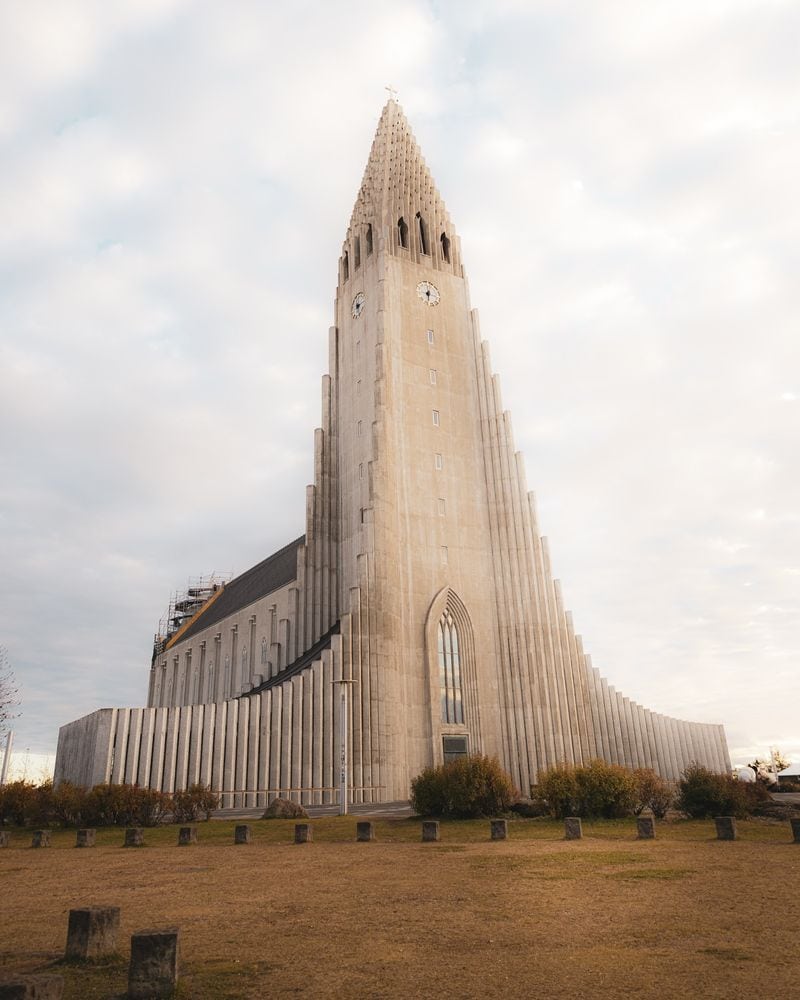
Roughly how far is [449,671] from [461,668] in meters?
0.78

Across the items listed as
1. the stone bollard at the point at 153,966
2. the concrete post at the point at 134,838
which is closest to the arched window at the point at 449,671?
the concrete post at the point at 134,838

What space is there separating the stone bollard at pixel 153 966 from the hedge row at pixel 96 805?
18.7 metres

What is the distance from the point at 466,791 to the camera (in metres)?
22.0

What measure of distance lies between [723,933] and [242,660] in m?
49.7

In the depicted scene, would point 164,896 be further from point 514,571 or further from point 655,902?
point 514,571

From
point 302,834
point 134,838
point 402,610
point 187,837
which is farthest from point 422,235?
point 134,838

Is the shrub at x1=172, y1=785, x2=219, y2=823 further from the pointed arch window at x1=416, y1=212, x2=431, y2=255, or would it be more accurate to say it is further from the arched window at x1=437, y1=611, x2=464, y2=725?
the pointed arch window at x1=416, y1=212, x2=431, y2=255

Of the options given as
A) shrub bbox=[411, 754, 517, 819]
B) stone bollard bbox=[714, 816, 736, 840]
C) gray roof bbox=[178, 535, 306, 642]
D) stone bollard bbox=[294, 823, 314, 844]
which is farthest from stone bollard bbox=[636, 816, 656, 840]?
gray roof bbox=[178, 535, 306, 642]

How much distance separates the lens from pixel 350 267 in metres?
50.8

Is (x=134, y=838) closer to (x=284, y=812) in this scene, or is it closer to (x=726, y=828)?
(x=284, y=812)

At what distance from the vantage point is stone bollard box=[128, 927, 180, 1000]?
6.14 meters

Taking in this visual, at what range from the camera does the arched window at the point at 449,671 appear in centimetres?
3944

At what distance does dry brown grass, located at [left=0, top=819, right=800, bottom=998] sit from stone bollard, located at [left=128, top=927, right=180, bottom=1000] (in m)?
0.27

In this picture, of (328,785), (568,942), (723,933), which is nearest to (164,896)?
(568,942)
